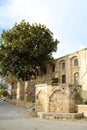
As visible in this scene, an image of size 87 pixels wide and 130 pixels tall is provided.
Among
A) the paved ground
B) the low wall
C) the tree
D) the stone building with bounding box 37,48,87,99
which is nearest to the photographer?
the paved ground

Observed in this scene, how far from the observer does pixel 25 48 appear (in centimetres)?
3909

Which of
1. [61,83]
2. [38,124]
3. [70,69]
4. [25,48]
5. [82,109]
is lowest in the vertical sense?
[38,124]

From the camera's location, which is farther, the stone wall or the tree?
the tree

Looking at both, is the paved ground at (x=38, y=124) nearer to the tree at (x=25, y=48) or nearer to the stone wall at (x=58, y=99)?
the stone wall at (x=58, y=99)

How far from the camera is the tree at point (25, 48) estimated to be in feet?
129

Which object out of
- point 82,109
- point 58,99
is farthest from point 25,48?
point 82,109

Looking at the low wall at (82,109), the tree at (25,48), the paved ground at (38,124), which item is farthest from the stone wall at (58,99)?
the tree at (25,48)

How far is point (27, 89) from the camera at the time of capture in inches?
1556

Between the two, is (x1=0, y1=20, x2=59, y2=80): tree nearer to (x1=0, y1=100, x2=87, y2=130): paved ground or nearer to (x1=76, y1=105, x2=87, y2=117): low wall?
(x1=76, y1=105, x2=87, y2=117): low wall

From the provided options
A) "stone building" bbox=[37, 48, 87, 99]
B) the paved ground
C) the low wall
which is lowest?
the paved ground

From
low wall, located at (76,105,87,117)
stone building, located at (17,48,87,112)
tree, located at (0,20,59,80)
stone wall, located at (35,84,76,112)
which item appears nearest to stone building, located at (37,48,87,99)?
stone building, located at (17,48,87,112)

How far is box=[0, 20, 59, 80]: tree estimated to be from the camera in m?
39.2

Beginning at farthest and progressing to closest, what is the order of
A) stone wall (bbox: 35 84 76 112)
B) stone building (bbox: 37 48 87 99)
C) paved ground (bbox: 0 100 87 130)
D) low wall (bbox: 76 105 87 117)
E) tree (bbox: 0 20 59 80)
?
tree (bbox: 0 20 59 80) → stone building (bbox: 37 48 87 99) → stone wall (bbox: 35 84 76 112) → low wall (bbox: 76 105 87 117) → paved ground (bbox: 0 100 87 130)

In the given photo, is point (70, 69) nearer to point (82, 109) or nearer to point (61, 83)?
point (61, 83)
